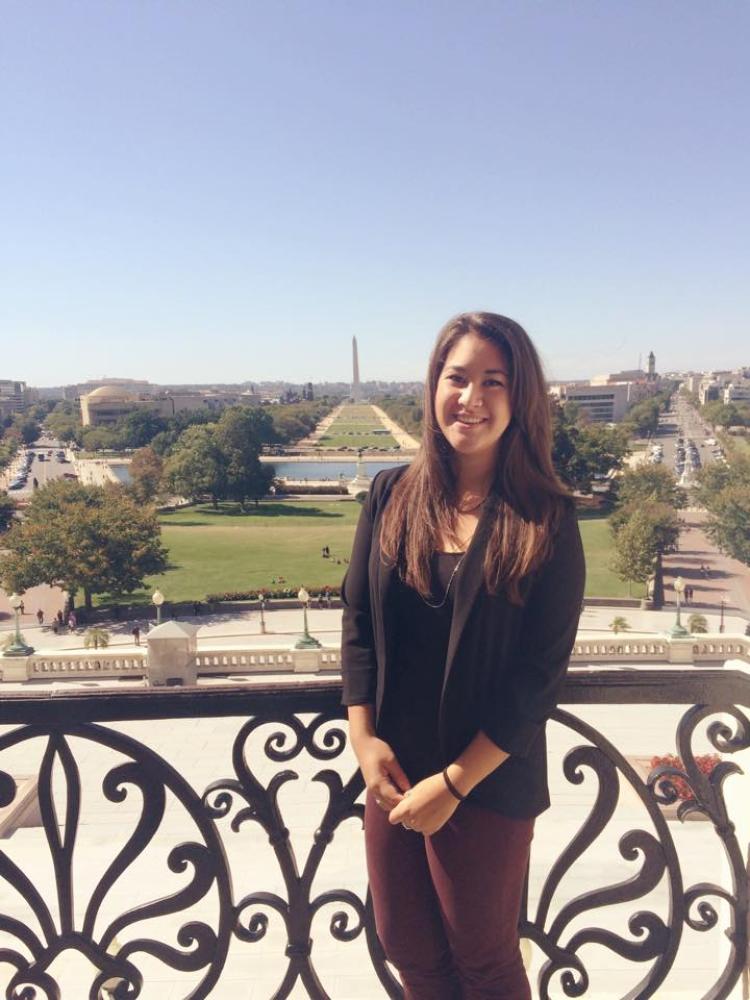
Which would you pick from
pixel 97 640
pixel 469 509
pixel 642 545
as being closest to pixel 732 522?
pixel 642 545

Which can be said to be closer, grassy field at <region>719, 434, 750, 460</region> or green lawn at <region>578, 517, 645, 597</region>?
green lawn at <region>578, 517, 645, 597</region>

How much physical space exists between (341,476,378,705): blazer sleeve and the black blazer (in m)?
0.10

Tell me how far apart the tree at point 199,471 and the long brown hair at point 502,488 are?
5042 centimetres

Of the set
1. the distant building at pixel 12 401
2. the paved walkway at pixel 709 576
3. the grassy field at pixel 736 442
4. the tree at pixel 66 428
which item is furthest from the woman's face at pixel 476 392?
the distant building at pixel 12 401

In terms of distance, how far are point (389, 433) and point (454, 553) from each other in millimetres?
111053

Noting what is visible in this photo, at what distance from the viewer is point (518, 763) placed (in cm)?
219

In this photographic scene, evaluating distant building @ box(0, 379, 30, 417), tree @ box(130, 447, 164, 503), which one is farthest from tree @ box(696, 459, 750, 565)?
distant building @ box(0, 379, 30, 417)

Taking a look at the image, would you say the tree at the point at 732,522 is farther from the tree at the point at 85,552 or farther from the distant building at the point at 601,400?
the distant building at the point at 601,400

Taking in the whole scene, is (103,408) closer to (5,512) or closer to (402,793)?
(5,512)

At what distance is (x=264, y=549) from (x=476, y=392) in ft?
116

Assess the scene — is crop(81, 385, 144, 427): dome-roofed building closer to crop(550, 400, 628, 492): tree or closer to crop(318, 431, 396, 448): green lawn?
crop(318, 431, 396, 448): green lawn

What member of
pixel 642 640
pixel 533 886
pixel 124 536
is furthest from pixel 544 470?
pixel 124 536

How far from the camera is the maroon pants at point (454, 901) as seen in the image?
2176 millimetres

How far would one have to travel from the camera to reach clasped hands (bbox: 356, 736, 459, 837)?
2090 mm
